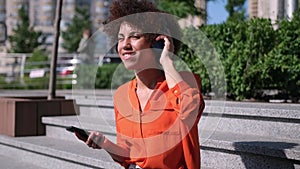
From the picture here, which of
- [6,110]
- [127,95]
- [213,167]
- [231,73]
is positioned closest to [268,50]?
[231,73]

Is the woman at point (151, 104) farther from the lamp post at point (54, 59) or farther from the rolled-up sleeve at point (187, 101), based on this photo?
the lamp post at point (54, 59)

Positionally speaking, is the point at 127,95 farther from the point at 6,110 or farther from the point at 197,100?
the point at 6,110

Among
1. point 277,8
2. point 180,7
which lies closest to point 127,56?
point 277,8

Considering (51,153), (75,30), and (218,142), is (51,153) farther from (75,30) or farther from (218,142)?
(75,30)

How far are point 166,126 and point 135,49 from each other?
1.24ft

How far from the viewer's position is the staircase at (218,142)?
11.4 feet

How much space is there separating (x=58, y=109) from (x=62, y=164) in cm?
138

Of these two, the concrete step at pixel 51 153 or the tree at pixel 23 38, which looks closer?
the concrete step at pixel 51 153

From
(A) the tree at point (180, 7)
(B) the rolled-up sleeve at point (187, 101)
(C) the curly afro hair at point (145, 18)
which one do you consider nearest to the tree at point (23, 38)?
(A) the tree at point (180, 7)

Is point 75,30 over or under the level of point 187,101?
over

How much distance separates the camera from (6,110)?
20.7 ft

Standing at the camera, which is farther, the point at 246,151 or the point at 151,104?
the point at 246,151

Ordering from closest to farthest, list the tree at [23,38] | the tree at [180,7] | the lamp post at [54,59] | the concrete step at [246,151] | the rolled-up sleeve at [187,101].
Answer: the rolled-up sleeve at [187,101] → the concrete step at [246,151] → the lamp post at [54,59] → the tree at [180,7] → the tree at [23,38]

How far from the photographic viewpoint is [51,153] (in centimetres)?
516
